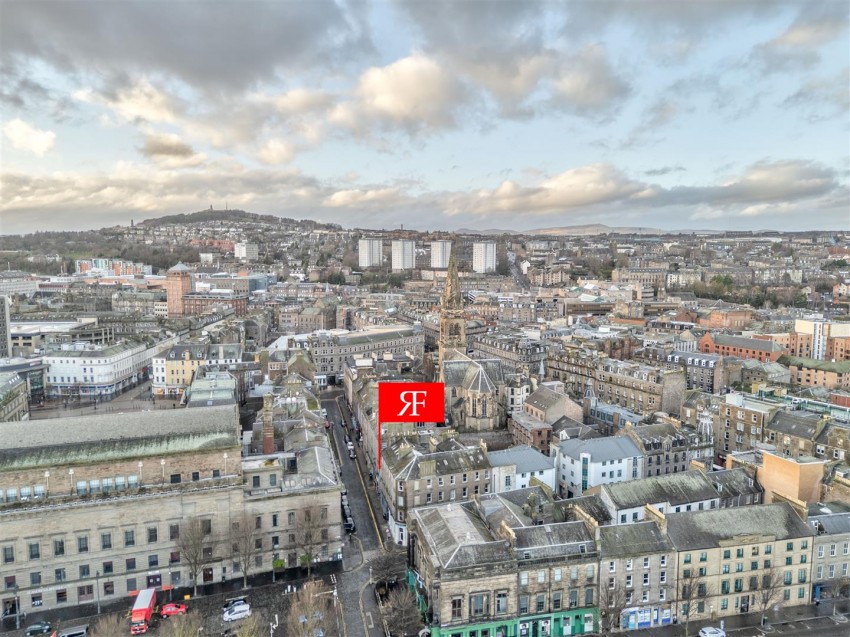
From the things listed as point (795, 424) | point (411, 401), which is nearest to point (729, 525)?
point (795, 424)

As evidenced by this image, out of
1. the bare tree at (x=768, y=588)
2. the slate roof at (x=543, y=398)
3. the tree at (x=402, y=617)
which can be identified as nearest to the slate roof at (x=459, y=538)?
the tree at (x=402, y=617)

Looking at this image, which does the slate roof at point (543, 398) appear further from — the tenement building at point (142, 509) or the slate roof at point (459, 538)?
the tenement building at point (142, 509)

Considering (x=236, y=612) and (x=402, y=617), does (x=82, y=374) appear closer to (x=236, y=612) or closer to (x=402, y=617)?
(x=236, y=612)

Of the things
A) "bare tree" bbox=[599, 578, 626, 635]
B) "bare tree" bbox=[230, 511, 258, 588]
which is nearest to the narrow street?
"bare tree" bbox=[230, 511, 258, 588]

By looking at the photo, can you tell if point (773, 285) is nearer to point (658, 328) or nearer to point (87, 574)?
point (658, 328)

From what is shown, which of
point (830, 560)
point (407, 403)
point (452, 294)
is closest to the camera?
point (830, 560)

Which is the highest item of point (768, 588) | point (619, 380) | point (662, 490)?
point (619, 380)
